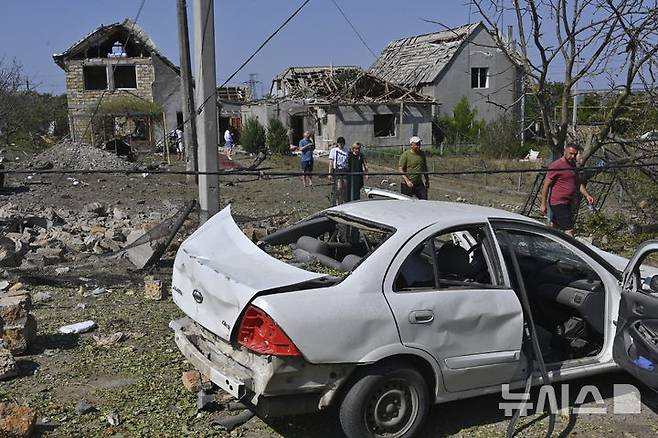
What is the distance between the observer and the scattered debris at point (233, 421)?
14.9 feet

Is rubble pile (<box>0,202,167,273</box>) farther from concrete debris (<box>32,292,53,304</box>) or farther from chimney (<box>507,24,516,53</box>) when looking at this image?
chimney (<box>507,24,516,53</box>)

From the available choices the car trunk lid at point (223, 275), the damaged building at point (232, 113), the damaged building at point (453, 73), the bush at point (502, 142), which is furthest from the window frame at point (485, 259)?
the damaged building at point (232, 113)

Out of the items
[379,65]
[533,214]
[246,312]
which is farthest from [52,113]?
[246,312]

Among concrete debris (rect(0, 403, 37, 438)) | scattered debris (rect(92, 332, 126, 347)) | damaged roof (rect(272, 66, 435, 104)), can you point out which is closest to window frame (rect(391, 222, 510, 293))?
concrete debris (rect(0, 403, 37, 438))

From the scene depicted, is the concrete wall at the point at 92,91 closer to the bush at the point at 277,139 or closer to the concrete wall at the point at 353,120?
the concrete wall at the point at 353,120

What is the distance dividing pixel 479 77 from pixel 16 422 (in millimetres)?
39619

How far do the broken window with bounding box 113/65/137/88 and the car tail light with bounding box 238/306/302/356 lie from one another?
131 ft

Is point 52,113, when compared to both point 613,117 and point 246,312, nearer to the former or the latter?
point 613,117

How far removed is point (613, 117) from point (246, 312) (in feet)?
28.3

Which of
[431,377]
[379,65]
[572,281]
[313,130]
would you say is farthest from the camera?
[379,65]

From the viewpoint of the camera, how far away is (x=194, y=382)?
5.02 metres

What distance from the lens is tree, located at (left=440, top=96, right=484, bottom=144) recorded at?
38.6 meters

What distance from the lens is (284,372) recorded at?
3.90 meters

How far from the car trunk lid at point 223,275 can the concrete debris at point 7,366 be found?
144cm
